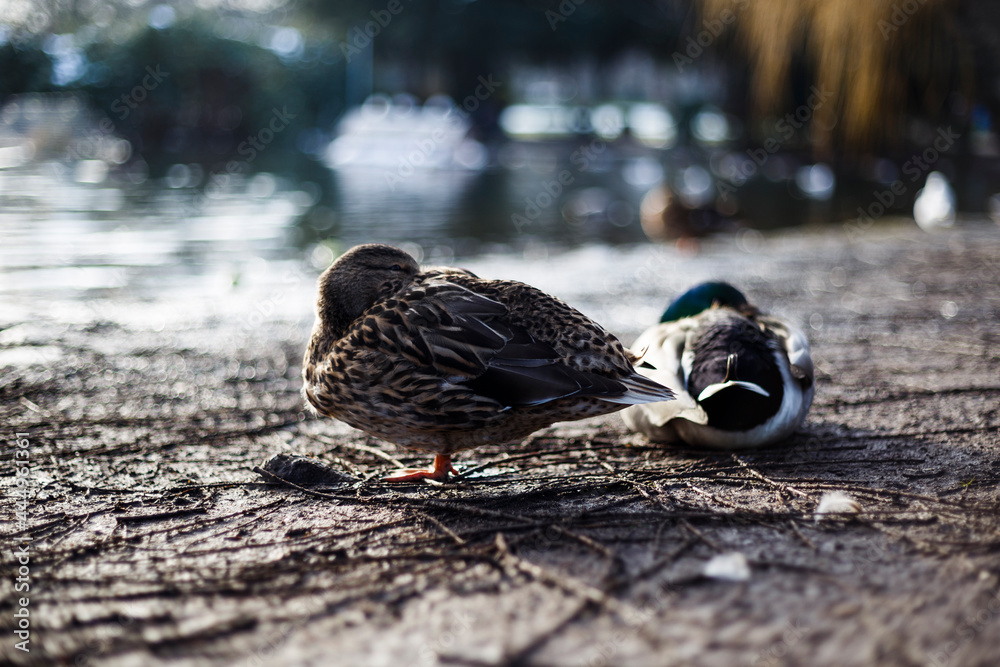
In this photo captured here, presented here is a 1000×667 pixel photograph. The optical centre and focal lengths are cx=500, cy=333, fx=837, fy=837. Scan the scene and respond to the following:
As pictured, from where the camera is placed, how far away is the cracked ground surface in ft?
6.40

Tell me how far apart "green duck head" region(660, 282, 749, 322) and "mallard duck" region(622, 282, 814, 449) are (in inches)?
15.3

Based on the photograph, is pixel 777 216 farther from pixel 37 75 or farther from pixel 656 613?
pixel 37 75

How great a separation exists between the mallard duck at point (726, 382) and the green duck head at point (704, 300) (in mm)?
390

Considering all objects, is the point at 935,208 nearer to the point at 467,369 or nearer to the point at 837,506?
the point at 837,506

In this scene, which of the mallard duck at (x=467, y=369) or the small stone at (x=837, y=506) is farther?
the mallard duck at (x=467, y=369)

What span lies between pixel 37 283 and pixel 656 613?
8.81m

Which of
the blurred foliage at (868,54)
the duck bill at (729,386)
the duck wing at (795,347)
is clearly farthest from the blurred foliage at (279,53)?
the duck bill at (729,386)

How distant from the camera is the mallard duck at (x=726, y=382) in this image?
341 centimetres

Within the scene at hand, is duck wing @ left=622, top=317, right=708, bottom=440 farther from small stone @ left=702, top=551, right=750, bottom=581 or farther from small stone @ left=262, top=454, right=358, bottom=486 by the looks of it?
small stone @ left=262, top=454, right=358, bottom=486

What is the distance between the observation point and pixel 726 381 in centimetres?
335

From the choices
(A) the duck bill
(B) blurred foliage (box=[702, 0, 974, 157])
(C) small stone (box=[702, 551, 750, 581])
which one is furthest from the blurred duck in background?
(C) small stone (box=[702, 551, 750, 581])

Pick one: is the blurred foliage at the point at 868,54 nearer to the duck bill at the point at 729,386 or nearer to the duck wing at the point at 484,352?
the duck bill at the point at 729,386

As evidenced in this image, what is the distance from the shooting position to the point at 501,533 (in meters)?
2.61

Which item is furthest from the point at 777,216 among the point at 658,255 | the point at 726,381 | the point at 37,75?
the point at 37,75
